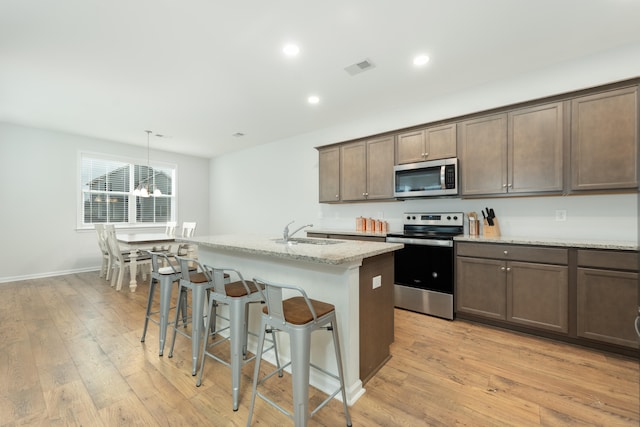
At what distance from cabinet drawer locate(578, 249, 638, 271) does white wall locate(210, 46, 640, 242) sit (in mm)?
506

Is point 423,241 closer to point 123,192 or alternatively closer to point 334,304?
point 334,304

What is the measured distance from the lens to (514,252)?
2.67m

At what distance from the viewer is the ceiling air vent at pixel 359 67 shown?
2.86 meters

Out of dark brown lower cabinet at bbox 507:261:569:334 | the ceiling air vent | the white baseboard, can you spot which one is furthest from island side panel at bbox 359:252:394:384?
the white baseboard

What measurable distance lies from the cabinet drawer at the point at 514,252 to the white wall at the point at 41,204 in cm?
659

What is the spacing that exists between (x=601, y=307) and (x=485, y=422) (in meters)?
1.61

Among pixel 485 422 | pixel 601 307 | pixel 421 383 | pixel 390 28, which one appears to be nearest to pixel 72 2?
pixel 390 28

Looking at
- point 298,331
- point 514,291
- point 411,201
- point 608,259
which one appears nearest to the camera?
point 298,331

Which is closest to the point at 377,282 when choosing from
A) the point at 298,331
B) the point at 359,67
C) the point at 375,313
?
the point at 375,313

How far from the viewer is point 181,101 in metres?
3.79

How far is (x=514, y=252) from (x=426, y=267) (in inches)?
33.7

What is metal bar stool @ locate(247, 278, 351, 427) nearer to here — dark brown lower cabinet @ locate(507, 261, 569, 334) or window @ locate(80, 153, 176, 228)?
dark brown lower cabinet @ locate(507, 261, 569, 334)

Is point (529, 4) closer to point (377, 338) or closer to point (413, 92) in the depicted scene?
point (413, 92)

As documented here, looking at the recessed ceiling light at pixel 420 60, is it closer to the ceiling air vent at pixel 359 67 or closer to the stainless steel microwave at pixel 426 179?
the ceiling air vent at pixel 359 67
